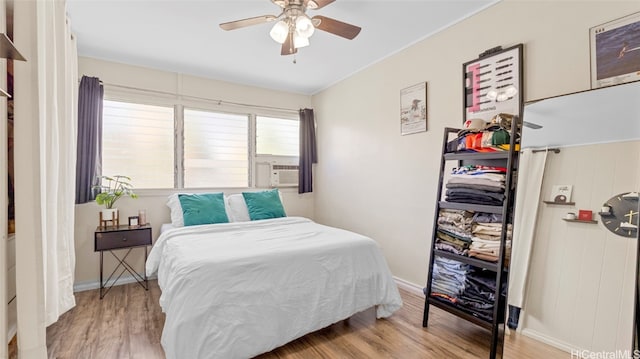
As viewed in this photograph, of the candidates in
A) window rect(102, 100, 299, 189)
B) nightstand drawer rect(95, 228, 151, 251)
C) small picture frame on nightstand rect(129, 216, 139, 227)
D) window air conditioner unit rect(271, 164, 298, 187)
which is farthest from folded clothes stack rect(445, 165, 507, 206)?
small picture frame on nightstand rect(129, 216, 139, 227)

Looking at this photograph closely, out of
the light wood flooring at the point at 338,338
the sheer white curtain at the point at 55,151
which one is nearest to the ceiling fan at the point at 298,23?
the sheer white curtain at the point at 55,151

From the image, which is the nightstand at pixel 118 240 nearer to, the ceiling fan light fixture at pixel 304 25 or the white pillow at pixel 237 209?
the white pillow at pixel 237 209

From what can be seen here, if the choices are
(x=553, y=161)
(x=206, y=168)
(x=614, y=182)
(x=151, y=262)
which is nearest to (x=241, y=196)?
(x=206, y=168)

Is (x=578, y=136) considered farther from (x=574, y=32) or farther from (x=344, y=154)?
(x=344, y=154)

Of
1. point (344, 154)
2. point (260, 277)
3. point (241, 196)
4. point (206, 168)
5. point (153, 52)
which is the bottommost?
point (260, 277)

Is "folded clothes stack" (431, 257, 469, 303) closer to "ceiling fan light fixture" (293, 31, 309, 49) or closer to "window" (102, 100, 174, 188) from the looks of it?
"ceiling fan light fixture" (293, 31, 309, 49)

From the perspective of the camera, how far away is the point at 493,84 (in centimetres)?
236

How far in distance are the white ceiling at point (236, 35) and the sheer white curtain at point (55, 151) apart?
2.33 feet

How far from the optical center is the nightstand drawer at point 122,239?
2906mm

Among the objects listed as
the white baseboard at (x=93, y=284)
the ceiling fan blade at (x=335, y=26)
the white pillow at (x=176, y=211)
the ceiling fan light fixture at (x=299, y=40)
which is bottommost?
the white baseboard at (x=93, y=284)

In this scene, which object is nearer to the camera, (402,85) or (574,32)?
(574,32)

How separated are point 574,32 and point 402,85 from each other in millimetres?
1467

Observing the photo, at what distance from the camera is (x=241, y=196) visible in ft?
12.2

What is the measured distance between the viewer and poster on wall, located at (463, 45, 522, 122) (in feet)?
7.30
